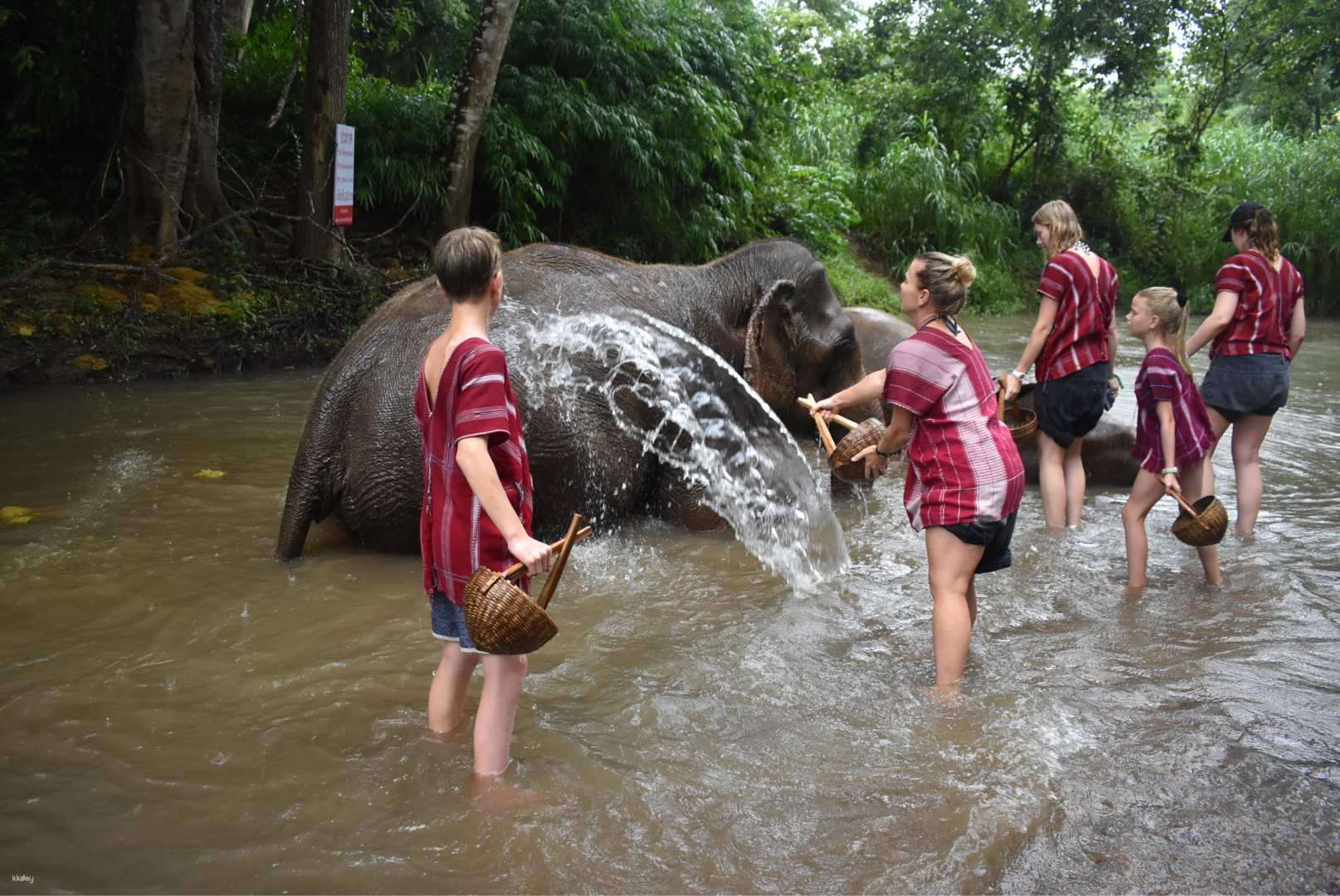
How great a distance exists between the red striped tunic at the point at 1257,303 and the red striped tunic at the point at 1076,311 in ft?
1.90

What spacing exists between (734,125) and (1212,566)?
985 centimetres

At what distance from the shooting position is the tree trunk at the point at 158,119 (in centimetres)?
940

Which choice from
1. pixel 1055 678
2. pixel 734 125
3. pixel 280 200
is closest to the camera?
pixel 1055 678

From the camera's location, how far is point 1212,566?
16.2 feet

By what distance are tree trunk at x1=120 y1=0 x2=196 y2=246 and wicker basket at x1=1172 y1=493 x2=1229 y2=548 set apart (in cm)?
899

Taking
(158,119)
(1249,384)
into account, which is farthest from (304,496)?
(158,119)

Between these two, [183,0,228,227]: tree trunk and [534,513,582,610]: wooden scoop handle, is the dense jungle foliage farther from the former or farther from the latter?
[534,513,582,610]: wooden scoop handle

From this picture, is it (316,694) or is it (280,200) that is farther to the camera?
(280,200)

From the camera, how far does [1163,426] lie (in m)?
4.68

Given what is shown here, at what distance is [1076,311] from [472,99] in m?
7.58

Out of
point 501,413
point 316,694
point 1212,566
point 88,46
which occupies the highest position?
point 88,46

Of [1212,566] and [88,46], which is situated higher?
[88,46]

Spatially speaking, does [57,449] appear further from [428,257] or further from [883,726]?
[428,257]

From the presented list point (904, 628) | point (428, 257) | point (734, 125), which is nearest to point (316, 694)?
point (904, 628)
